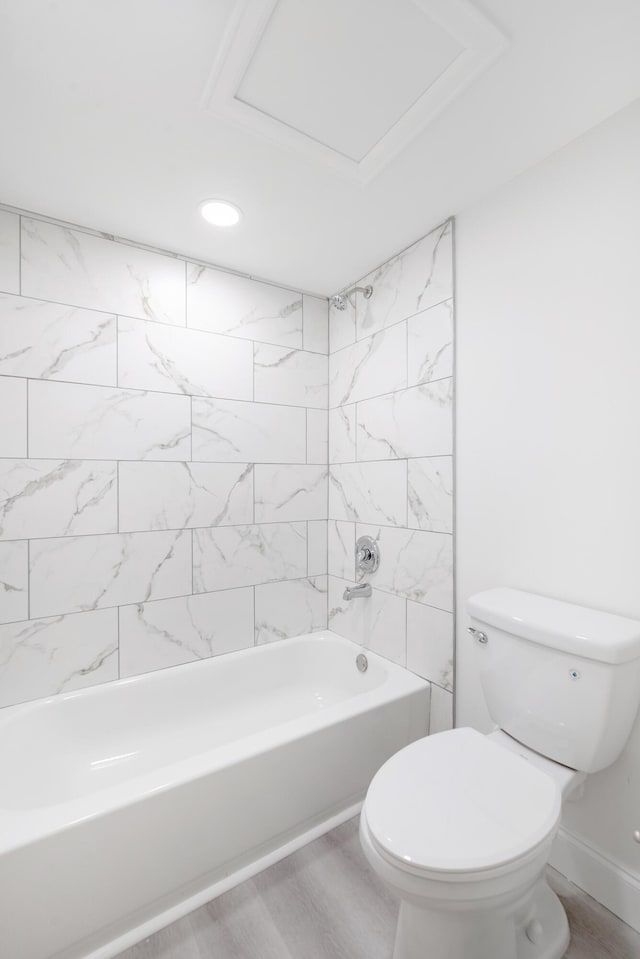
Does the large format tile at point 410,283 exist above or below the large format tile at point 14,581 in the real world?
above

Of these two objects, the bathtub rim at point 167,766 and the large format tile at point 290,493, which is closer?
the bathtub rim at point 167,766

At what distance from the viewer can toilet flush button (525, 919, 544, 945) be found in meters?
1.21

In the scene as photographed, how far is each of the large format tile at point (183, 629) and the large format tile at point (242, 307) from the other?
131cm

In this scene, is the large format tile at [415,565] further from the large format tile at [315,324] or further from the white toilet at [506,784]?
the large format tile at [315,324]

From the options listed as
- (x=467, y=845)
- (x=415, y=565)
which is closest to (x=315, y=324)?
Answer: (x=415, y=565)

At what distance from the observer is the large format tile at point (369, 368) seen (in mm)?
2074

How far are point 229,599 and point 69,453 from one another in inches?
38.8

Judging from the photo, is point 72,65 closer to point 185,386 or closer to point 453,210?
point 185,386

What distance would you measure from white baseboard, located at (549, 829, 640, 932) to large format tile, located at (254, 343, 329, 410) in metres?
2.09

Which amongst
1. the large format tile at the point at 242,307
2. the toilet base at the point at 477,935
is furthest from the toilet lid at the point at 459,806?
the large format tile at the point at 242,307

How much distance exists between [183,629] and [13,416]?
1148 mm

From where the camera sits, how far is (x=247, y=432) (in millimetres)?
2250

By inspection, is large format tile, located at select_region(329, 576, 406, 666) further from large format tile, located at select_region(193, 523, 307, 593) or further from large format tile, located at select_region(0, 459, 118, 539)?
large format tile, located at select_region(0, 459, 118, 539)

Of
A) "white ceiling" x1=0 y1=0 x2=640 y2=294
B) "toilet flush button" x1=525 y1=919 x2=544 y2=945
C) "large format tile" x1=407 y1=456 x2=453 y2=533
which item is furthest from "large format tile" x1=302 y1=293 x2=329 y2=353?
"toilet flush button" x1=525 y1=919 x2=544 y2=945
